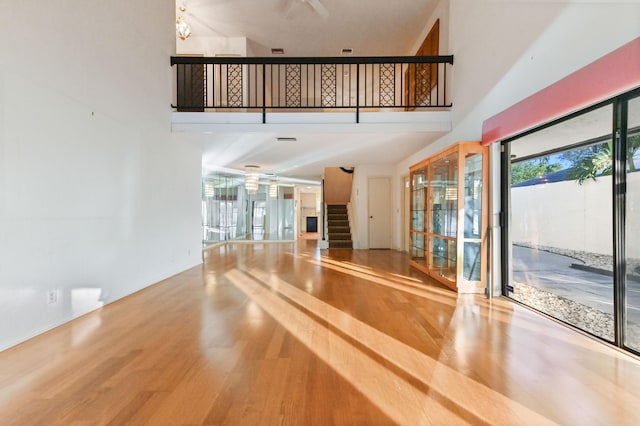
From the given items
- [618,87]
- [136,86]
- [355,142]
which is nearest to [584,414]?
[618,87]

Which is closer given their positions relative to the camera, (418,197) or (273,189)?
(418,197)

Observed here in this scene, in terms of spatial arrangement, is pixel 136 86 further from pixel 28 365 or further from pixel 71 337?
pixel 28 365

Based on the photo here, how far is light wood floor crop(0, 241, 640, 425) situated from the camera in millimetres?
1691

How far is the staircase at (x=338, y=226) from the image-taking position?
975 centimetres

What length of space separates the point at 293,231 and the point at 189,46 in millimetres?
8026

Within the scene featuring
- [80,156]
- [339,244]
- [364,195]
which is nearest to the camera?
[80,156]

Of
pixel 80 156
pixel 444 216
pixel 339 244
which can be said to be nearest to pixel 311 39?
pixel 444 216

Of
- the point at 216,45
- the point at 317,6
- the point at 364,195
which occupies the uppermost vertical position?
the point at 216,45

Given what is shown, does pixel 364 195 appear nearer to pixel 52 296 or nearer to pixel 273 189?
pixel 273 189

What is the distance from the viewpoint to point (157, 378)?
2039 mm

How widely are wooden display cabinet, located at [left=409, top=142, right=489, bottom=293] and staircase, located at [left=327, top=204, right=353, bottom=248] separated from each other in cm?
438

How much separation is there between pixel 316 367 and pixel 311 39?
775 cm

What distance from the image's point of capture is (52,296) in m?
2.97

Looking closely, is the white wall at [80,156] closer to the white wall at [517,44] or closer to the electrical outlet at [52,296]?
the electrical outlet at [52,296]
